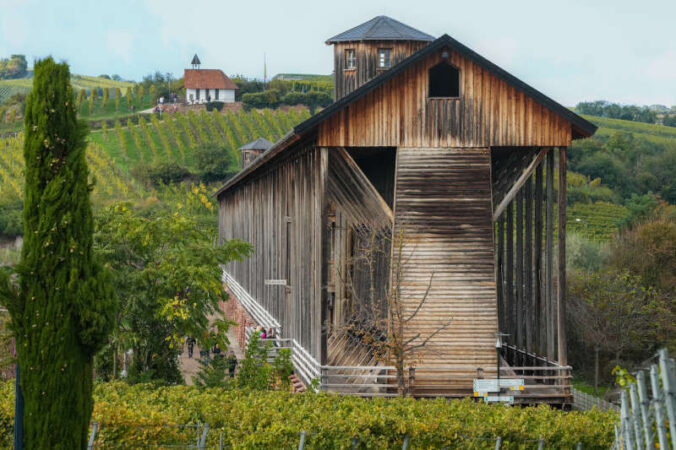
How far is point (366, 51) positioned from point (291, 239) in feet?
19.4

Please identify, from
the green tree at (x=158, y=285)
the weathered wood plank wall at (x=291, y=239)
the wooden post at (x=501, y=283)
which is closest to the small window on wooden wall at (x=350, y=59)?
the weathered wood plank wall at (x=291, y=239)

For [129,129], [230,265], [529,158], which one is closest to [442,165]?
[529,158]

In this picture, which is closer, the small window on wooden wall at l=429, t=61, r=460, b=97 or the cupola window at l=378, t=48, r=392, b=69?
the small window on wooden wall at l=429, t=61, r=460, b=97

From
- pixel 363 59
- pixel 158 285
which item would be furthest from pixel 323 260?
pixel 363 59

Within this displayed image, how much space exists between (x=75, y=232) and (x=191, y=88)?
107m

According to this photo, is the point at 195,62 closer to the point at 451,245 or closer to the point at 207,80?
the point at 207,80

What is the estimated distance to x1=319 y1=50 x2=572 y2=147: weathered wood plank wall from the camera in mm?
20375

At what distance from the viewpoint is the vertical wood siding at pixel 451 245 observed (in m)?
20.6

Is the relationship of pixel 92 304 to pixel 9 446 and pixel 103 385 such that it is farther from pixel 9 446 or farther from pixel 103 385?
pixel 103 385

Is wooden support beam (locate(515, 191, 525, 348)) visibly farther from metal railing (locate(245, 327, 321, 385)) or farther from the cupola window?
the cupola window

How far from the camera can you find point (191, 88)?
116m

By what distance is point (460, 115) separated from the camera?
2070 cm

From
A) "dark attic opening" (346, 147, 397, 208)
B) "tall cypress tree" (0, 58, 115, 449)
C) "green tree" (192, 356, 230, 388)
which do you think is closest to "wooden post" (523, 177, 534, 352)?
"dark attic opening" (346, 147, 397, 208)

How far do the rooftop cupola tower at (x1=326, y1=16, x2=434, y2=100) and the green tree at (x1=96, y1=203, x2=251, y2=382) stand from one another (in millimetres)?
8140
